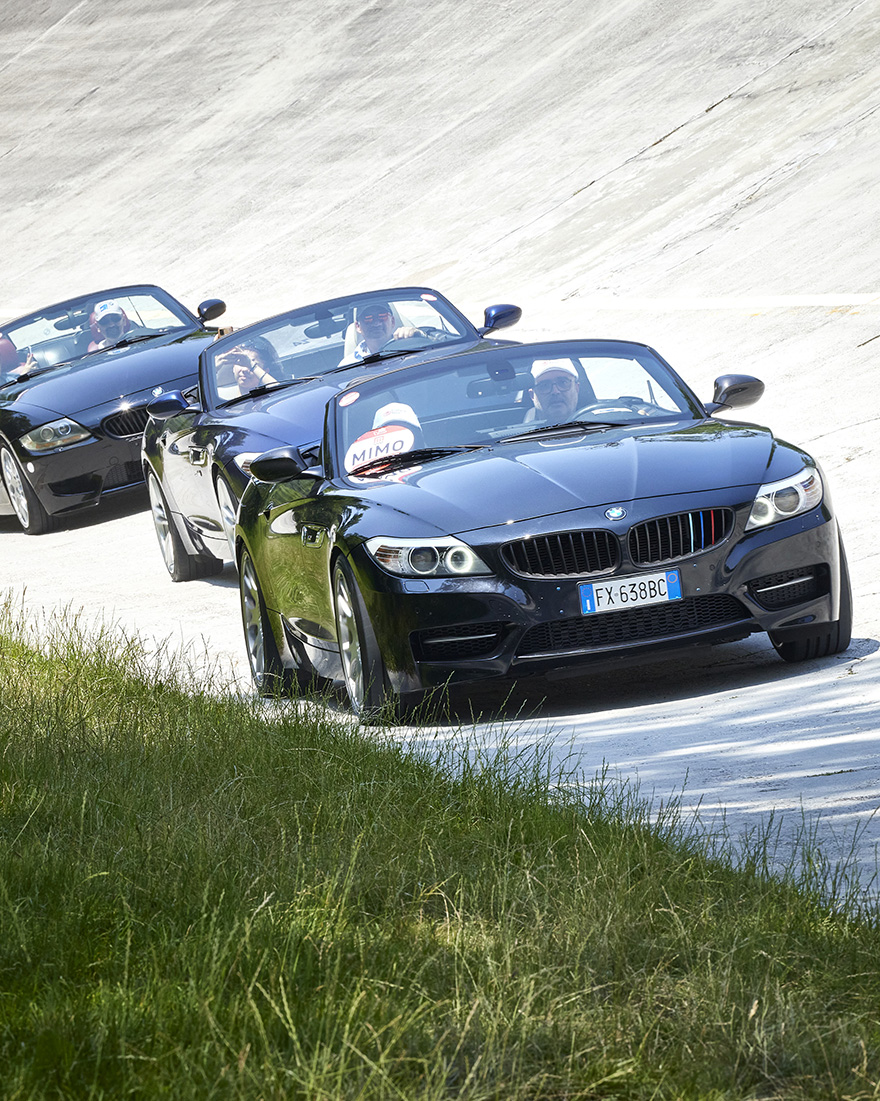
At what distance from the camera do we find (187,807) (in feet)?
15.5

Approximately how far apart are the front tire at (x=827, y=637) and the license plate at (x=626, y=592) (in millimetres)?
676

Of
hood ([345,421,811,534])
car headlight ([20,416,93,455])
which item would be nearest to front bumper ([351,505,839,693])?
hood ([345,421,811,534])

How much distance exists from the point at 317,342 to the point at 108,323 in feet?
14.8

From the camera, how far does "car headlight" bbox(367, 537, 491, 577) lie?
6500mm

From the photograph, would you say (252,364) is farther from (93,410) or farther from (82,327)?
(82,327)

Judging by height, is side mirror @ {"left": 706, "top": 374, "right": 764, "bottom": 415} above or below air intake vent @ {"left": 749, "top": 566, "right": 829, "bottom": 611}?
above

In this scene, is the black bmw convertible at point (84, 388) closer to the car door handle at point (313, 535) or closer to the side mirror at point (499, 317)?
the side mirror at point (499, 317)

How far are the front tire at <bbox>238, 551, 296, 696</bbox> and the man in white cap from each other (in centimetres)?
165

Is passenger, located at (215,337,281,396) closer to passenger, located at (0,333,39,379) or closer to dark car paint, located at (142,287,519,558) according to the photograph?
dark car paint, located at (142,287,519,558)

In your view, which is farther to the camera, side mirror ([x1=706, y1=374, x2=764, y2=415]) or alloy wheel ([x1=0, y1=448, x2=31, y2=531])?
alloy wheel ([x1=0, y1=448, x2=31, y2=531])

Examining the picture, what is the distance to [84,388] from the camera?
46.7ft

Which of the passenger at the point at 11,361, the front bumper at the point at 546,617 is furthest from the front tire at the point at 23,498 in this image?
the front bumper at the point at 546,617

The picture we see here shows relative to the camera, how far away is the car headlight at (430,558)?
650cm

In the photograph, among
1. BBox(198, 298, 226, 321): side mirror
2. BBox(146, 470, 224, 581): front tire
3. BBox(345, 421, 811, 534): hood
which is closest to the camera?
BBox(345, 421, 811, 534): hood
